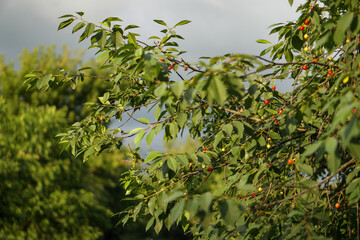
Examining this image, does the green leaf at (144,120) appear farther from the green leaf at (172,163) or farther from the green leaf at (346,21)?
the green leaf at (346,21)

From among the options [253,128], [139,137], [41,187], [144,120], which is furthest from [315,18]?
[41,187]

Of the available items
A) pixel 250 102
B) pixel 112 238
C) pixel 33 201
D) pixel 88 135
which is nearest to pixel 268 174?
pixel 250 102

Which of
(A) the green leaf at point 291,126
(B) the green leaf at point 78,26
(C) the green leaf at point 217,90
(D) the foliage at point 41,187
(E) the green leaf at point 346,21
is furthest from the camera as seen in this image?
(D) the foliage at point 41,187

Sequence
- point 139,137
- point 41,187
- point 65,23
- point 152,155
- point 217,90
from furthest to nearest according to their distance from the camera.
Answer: point 41,187 < point 65,23 < point 139,137 < point 152,155 < point 217,90

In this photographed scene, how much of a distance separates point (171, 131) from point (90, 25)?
2.92 feet

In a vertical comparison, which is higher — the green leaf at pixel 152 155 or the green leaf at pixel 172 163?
the green leaf at pixel 152 155

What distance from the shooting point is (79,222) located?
1298cm

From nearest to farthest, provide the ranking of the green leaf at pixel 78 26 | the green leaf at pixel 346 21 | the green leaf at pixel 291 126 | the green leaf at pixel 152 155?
1. the green leaf at pixel 346 21
2. the green leaf at pixel 152 155
3. the green leaf at pixel 291 126
4. the green leaf at pixel 78 26

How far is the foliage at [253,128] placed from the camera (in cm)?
144

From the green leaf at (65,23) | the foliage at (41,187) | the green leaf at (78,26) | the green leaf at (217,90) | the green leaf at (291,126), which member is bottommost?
the foliage at (41,187)

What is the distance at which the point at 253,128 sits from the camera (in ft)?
8.18

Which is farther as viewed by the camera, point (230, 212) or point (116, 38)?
point (116, 38)

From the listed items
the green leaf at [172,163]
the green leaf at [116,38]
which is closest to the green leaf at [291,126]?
the green leaf at [172,163]

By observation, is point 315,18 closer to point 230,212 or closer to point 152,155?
point 152,155
